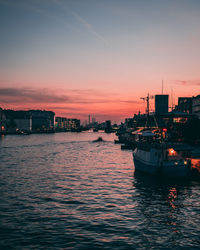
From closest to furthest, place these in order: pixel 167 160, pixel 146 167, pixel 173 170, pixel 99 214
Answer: pixel 99 214 → pixel 173 170 → pixel 167 160 → pixel 146 167

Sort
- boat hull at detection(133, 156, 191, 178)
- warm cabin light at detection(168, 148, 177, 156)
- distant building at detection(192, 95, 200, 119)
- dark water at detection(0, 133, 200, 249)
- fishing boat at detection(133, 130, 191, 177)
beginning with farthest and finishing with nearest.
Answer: distant building at detection(192, 95, 200, 119), warm cabin light at detection(168, 148, 177, 156), fishing boat at detection(133, 130, 191, 177), boat hull at detection(133, 156, 191, 178), dark water at detection(0, 133, 200, 249)

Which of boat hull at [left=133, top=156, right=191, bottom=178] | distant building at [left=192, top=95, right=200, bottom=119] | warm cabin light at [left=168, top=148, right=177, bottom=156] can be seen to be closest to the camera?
boat hull at [left=133, top=156, right=191, bottom=178]

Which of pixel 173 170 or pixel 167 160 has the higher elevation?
pixel 167 160

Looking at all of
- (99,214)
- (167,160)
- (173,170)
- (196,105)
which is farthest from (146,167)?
(196,105)

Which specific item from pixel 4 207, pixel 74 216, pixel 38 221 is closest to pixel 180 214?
pixel 74 216

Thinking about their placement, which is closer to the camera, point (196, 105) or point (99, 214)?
point (99, 214)

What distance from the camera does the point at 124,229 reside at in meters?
24.4

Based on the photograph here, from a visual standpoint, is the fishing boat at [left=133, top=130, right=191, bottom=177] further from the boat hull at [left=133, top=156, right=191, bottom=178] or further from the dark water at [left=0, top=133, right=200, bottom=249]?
the dark water at [left=0, top=133, right=200, bottom=249]

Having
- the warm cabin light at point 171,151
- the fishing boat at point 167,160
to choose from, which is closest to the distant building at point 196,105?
the fishing boat at point 167,160

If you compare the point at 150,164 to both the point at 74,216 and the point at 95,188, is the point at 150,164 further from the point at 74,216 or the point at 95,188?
the point at 74,216

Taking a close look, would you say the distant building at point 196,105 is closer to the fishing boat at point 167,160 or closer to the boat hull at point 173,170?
the fishing boat at point 167,160

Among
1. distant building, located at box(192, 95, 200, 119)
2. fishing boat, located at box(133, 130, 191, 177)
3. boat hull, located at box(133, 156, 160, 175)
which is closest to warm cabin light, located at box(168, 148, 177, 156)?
fishing boat, located at box(133, 130, 191, 177)

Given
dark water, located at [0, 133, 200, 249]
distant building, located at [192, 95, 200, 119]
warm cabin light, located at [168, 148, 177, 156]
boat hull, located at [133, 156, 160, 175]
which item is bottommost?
dark water, located at [0, 133, 200, 249]

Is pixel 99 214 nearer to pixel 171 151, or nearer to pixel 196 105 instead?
pixel 171 151
